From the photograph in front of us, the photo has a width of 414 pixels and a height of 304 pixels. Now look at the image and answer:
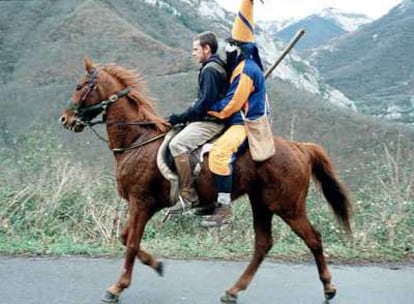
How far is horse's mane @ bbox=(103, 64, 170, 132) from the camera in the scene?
21.5ft

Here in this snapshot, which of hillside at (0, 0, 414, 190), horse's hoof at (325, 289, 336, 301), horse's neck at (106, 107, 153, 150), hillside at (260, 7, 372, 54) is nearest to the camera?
horse's hoof at (325, 289, 336, 301)

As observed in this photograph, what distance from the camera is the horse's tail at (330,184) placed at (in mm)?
6668

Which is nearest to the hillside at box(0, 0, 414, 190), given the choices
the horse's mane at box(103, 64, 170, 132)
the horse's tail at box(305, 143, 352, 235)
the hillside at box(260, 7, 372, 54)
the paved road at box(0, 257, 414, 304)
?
the paved road at box(0, 257, 414, 304)

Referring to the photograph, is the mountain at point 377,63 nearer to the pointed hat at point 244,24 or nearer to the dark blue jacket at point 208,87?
the pointed hat at point 244,24

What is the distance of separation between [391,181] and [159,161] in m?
4.19

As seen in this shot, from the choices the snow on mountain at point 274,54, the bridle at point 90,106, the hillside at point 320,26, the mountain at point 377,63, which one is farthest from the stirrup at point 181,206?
the hillside at point 320,26

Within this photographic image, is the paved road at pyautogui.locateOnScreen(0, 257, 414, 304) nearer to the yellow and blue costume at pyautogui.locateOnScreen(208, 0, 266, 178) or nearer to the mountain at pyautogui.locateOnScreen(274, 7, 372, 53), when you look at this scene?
the yellow and blue costume at pyautogui.locateOnScreen(208, 0, 266, 178)

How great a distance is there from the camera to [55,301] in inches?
223

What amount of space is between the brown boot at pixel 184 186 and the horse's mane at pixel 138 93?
516 millimetres

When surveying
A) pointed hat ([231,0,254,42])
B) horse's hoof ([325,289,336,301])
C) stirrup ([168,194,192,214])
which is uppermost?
pointed hat ([231,0,254,42])

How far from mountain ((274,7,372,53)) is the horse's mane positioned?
477 ft

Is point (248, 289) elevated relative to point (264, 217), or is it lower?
lower

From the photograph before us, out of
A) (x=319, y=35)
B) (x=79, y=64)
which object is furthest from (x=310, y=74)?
(x=319, y=35)

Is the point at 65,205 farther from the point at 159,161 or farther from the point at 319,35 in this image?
the point at 319,35
